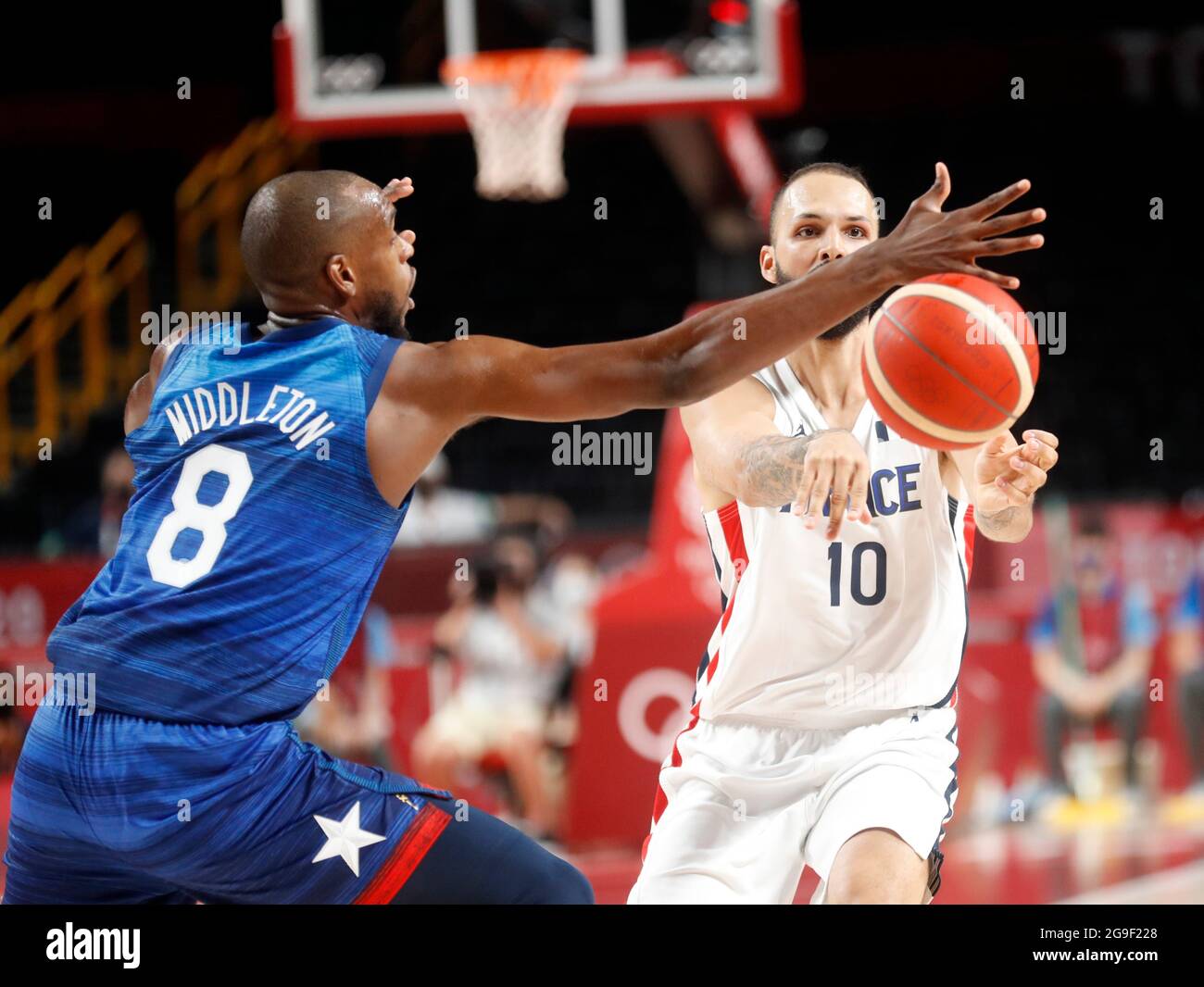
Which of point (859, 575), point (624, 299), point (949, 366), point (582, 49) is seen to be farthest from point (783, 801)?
point (624, 299)

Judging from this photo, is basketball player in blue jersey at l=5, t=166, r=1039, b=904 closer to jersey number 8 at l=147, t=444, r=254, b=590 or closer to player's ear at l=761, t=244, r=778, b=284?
jersey number 8 at l=147, t=444, r=254, b=590

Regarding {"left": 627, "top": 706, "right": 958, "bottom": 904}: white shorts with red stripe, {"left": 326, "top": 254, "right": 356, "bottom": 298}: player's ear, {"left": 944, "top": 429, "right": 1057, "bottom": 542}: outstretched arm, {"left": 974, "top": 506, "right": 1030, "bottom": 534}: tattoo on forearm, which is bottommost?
{"left": 627, "top": 706, "right": 958, "bottom": 904}: white shorts with red stripe

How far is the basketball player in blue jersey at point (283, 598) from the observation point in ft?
9.33

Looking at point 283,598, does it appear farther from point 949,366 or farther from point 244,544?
point 949,366

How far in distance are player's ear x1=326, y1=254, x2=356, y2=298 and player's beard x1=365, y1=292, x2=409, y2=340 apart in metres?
0.05

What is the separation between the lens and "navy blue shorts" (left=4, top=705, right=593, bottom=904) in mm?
2814

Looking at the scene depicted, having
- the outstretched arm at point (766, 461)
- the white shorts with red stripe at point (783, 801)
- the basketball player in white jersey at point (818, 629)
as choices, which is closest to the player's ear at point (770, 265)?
the basketball player in white jersey at point (818, 629)

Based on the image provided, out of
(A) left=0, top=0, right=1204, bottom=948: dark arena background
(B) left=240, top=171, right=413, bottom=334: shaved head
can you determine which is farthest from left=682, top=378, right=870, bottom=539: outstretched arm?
(A) left=0, top=0, right=1204, bottom=948: dark arena background

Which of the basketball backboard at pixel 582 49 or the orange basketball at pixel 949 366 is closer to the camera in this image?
the orange basketball at pixel 949 366

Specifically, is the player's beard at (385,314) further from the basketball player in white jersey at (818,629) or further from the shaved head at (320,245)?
the basketball player in white jersey at (818,629)

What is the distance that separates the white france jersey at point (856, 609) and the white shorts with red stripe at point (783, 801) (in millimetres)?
57

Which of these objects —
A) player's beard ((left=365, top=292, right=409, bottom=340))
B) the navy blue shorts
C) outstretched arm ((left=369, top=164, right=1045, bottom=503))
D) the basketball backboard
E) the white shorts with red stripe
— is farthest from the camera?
the basketball backboard

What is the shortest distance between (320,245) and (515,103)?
6.94 m
